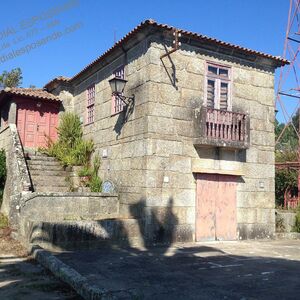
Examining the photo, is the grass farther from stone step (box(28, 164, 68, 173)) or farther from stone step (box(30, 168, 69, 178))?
stone step (box(28, 164, 68, 173))

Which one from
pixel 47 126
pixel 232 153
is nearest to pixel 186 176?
pixel 232 153

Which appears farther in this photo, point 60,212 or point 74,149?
point 74,149

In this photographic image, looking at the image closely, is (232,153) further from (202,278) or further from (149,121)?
(202,278)

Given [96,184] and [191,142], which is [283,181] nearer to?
[191,142]

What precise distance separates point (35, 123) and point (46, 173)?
3.49 metres

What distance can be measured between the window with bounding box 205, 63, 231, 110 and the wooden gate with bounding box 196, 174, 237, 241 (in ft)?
6.99

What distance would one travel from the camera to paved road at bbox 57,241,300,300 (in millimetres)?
5875

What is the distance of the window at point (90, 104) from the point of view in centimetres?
1402

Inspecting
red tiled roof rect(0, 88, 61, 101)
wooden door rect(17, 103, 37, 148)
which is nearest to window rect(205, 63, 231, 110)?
red tiled roof rect(0, 88, 61, 101)

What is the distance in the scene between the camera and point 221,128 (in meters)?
11.4

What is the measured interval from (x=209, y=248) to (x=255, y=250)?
1.15 m

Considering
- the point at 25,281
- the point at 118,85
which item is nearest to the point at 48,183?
the point at 118,85

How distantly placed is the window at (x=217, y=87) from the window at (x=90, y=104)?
14.2ft

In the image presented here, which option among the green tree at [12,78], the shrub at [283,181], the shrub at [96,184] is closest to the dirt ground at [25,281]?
the shrub at [96,184]
